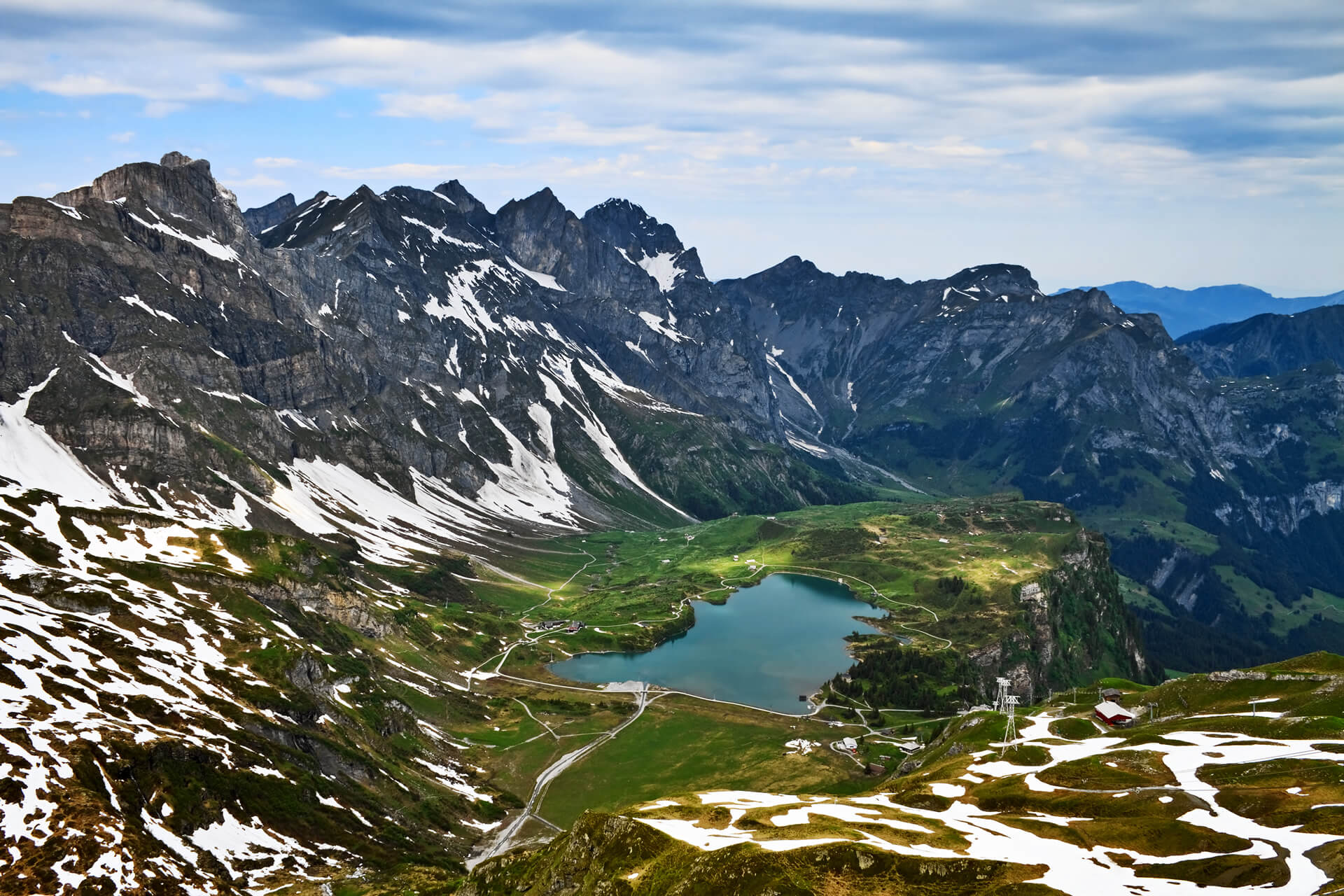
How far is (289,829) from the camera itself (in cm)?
13050

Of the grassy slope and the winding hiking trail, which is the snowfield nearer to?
the grassy slope

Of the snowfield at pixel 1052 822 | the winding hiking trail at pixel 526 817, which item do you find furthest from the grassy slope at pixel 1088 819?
the winding hiking trail at pixel 526 817

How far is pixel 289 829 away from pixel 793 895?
78.8 meters

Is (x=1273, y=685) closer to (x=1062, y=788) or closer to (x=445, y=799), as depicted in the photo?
(x=1062, y=788)

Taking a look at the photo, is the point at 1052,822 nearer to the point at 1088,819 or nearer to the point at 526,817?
the point at 1088,819

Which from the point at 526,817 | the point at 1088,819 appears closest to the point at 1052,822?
the point at 1088,819

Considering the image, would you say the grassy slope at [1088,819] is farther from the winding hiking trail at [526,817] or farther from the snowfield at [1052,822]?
the winding hiking trail at [526,817]

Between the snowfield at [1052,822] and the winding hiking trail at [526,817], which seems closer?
the snowfield at [1052,822]

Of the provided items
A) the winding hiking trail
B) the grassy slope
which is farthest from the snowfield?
the winding hiking trail

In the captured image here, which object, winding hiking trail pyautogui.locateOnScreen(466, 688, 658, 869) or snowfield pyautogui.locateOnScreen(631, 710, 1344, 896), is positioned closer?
snowfield pyautogui.locateOnScreen(631, 710, 1344, 896)

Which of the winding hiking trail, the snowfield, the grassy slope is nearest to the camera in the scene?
the snowfield

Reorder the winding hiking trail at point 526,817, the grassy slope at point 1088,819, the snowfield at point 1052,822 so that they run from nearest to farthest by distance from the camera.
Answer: the snowfield at point 1052,822 < the grassy slope at point 1088,819 < the winding hiking trail at point 526,817

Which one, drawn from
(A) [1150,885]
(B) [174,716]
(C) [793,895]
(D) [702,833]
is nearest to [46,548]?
(B) [174,716]

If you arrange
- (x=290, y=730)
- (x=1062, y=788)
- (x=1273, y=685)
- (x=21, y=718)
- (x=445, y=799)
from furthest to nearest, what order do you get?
(x=445, y=799) < (x=290, y=730) < (x=1273, y=685) < (x=21, y=718) < (x=1062, y=788)
